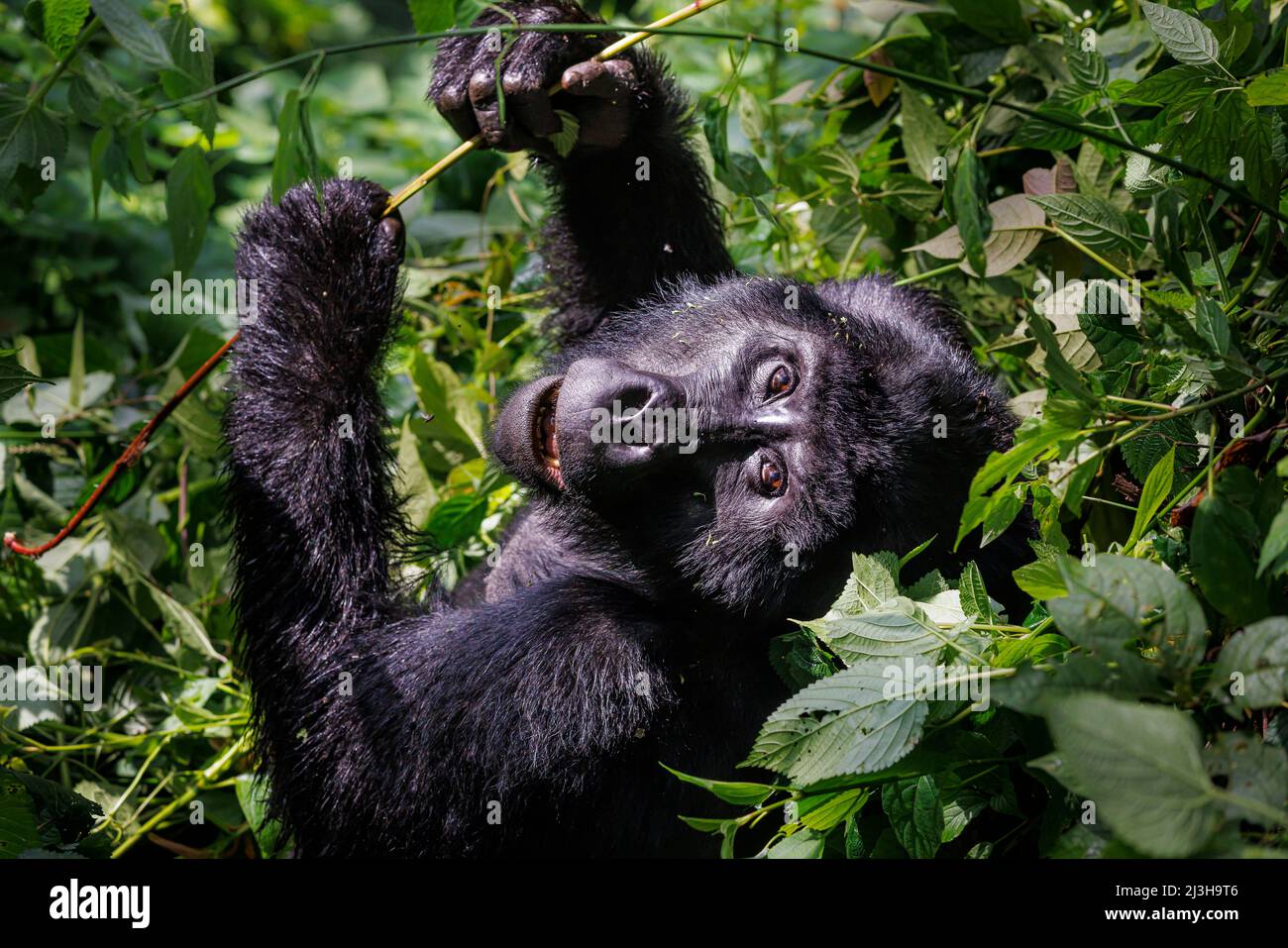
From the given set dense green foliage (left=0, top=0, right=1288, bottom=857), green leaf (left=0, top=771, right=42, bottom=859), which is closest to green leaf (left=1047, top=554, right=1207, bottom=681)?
dense green foliage (left=0, top=0, right=1288, bottom=857)

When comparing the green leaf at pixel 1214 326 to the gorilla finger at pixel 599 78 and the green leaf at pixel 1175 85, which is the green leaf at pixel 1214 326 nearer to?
the green leaf at pixel 1175 85

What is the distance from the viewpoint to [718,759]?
91.4 inches

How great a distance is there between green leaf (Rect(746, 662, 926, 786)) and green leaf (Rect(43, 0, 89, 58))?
2000mm

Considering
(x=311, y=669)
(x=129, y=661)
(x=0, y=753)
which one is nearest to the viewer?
(x=311, y=669)

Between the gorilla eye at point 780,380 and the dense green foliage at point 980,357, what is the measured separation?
17.1 inches

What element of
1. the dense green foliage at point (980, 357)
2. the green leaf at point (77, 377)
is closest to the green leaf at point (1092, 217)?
the dense green foliage at point (980, 357)

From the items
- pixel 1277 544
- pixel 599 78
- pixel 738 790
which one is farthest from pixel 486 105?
pixel 1277 544

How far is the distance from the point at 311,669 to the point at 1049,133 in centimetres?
Result: 201

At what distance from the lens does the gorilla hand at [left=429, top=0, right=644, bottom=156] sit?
2635mm

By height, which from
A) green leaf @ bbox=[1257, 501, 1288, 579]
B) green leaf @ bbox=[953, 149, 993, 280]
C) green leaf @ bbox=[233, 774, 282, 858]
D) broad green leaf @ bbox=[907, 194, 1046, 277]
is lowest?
green leaf @ bbox=[233, 774, 282, 858]

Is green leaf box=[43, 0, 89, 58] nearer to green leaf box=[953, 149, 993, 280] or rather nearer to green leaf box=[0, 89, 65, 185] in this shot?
green leaf box=[0, 89, 65, 185]

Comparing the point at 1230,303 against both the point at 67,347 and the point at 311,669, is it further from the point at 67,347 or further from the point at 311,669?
the point at 67,347

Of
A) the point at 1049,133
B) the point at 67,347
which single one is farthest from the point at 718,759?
the point at 67,347

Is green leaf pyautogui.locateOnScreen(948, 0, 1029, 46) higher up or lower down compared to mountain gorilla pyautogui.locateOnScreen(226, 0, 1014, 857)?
higher up
